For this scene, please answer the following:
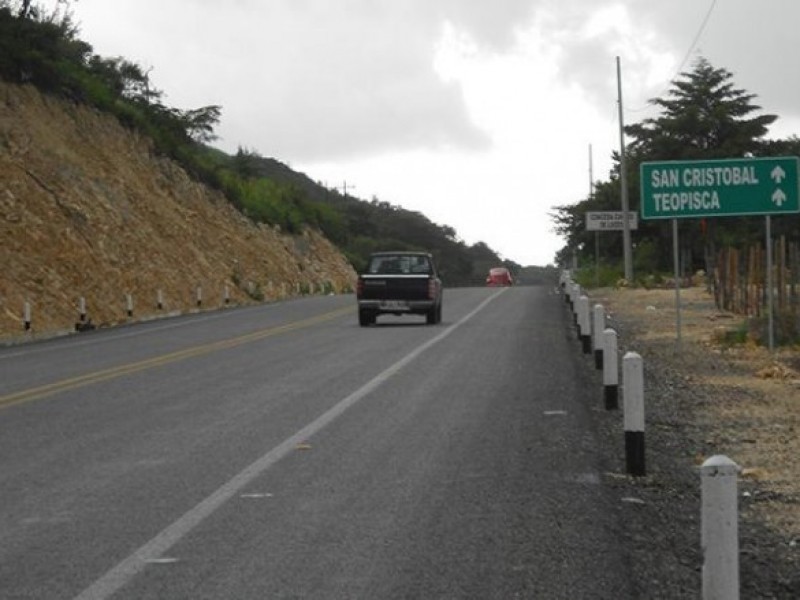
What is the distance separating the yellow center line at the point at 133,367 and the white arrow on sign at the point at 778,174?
10.0 metres

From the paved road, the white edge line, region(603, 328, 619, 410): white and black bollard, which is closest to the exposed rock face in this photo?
the paved road

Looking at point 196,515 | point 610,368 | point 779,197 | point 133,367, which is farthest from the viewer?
point 779,197

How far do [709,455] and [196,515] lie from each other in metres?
4.92

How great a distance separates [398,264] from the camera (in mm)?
31938

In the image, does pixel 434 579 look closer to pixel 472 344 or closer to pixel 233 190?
pixel 472 344

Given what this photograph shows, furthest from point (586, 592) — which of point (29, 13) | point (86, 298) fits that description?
point (29, 13)

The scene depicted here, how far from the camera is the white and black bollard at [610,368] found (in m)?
12.5

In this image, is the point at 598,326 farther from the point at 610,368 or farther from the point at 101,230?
the point at 101,230

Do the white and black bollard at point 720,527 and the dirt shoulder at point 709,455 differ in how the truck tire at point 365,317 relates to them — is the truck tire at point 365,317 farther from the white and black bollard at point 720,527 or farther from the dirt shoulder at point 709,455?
the white and black bollard at point 720,527

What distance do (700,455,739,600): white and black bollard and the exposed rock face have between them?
28956 mm

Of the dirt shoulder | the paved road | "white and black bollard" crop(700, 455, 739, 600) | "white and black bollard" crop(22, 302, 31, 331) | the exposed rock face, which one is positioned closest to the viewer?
"white and black bollard" crop(700, 455, 739, 600)

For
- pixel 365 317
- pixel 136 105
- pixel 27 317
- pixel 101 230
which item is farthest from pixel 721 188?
pixel 136 105

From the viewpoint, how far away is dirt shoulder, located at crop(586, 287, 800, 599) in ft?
22.1

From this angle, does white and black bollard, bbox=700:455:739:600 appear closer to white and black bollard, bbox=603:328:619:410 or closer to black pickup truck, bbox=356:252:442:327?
white and black bollard, bbox=603:328:619:410
